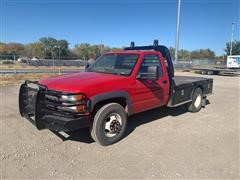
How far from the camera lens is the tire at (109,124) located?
4.19m

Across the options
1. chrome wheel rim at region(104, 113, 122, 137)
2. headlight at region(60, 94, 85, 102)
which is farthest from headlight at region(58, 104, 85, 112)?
chrome wheel rim at region(104, 113, 122, 137)

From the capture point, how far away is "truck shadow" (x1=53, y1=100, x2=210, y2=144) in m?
4.76

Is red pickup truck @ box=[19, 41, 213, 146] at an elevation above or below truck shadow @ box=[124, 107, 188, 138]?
above

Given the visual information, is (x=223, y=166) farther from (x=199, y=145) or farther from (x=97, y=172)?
(x=97, y=172)

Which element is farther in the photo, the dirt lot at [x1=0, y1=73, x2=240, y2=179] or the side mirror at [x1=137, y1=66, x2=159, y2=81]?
the side mirror at [x1=137, y1=66, x2=159, y2=81]

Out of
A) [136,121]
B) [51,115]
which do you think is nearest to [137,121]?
[136,121]

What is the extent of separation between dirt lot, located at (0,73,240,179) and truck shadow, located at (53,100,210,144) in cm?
2

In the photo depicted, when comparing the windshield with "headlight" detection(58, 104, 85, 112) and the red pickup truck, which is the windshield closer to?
the red pickup truck

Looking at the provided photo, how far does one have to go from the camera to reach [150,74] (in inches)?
185

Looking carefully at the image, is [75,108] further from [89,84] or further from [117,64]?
[117,64]

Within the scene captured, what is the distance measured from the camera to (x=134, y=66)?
16.0 ft

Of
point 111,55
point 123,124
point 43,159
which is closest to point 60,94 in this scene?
point 43,159

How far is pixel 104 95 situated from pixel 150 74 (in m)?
1.17

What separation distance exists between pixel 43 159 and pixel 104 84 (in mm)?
1723
